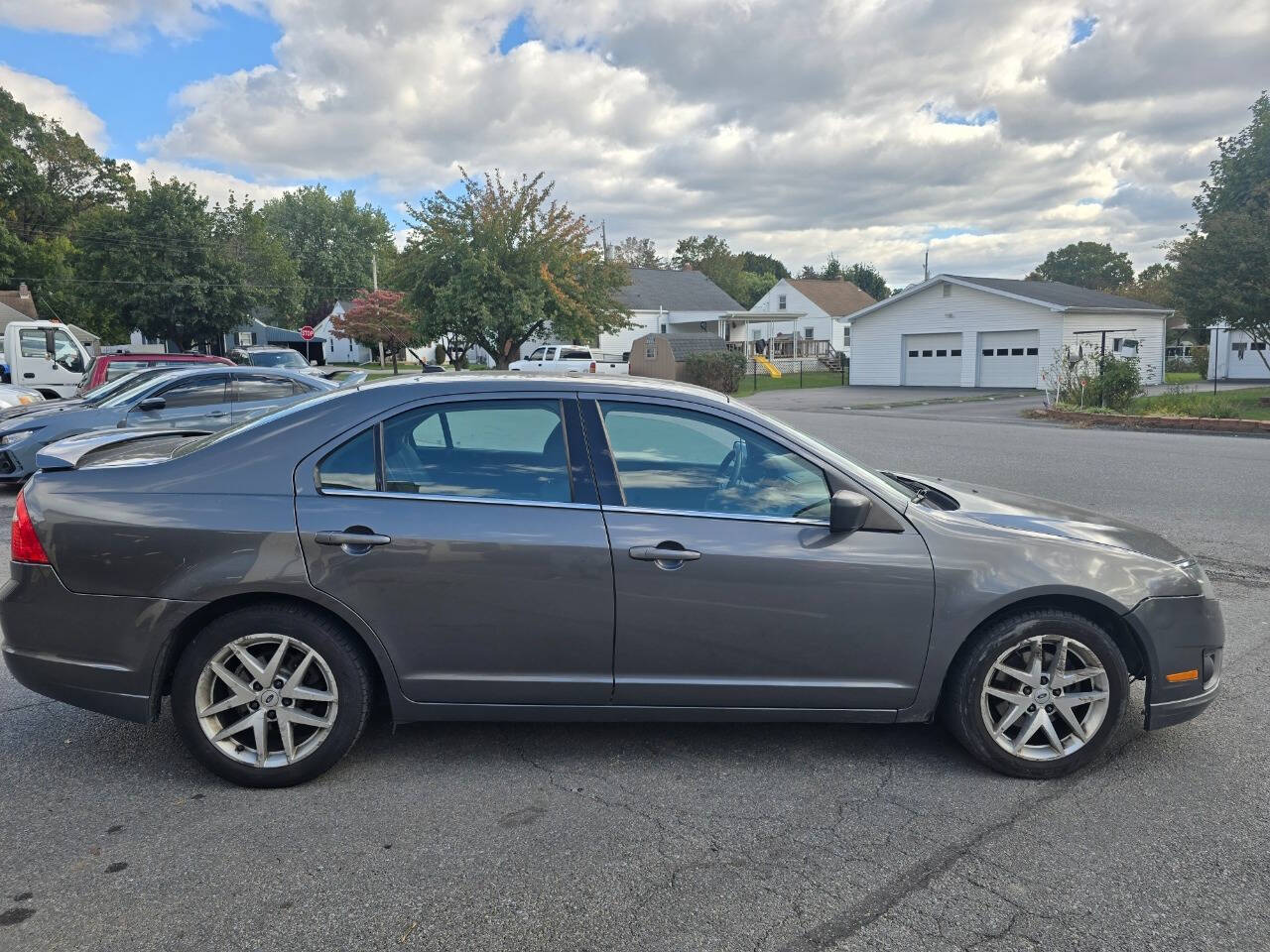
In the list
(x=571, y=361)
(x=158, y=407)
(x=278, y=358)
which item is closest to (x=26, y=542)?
(x=158, y=407)

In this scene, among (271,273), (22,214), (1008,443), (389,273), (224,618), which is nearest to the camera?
(224,618)

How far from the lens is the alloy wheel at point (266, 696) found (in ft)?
11.5

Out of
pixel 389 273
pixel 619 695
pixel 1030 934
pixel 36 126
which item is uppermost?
pixel 36 126

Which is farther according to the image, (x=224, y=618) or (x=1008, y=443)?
(x=1008, y=443)

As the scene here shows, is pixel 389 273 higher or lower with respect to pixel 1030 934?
higher

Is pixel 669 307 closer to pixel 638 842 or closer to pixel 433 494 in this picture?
pixel 433 494

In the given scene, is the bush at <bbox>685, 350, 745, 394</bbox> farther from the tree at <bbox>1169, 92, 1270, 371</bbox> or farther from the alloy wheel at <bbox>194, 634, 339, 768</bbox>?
the alloy wheel at <bbox>194, 634, 339, 768</bbox>

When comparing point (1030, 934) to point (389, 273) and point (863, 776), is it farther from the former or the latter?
point (389, 273)

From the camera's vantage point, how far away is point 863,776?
368 centimetres

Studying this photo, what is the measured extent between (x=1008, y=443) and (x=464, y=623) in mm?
14464

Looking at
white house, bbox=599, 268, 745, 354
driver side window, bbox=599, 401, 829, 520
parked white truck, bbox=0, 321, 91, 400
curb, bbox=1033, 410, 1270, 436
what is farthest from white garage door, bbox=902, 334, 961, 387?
driver side window, bbox=599, 401, 829, 520

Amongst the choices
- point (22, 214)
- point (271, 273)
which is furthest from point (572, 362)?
point (22, 214)

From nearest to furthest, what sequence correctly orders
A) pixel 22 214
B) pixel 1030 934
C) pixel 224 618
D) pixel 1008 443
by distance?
1. pixel 1030 934
2. pixel 224 618
3. pixel 1008 443
4. pixel 22 214

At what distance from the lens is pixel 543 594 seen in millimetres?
3496
